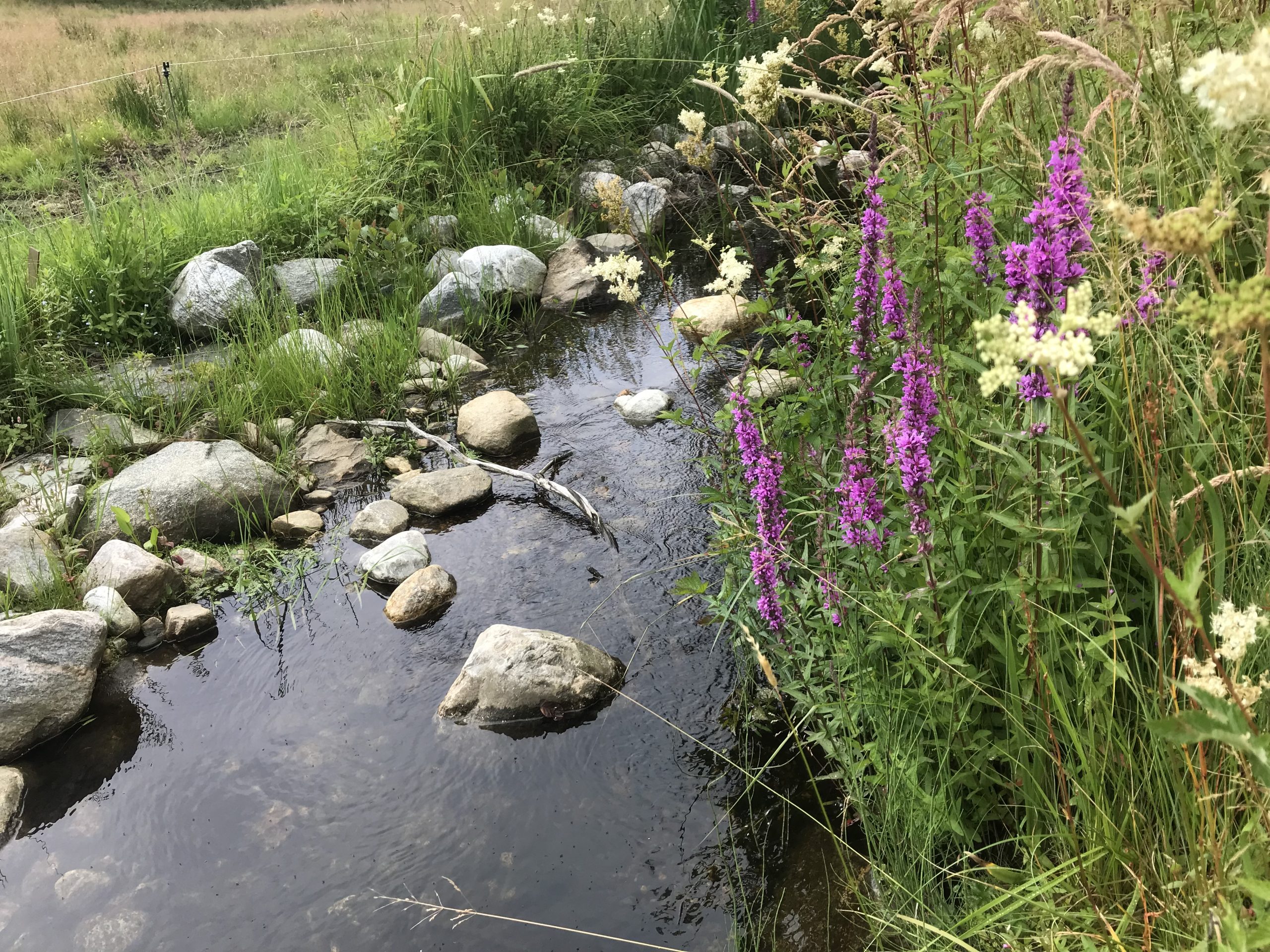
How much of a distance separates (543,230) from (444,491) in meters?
3.07

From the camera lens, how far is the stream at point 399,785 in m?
2.40

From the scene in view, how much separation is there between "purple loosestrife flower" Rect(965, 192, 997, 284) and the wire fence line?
21.6 feet

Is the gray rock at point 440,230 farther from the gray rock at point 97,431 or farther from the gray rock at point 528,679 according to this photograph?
the gray rock at point 528,679

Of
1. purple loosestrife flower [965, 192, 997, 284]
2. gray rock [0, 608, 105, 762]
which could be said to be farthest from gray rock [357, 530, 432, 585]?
purple loosestrife flower [965, 192, 997, 284]

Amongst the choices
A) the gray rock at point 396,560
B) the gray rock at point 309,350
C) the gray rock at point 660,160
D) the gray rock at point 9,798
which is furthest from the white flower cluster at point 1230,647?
the gray rock at point 660,160

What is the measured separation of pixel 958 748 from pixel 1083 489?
2.11 ft

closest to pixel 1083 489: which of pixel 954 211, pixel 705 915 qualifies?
pixel 954 211

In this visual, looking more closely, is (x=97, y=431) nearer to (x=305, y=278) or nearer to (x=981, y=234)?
(x=305, y=278)

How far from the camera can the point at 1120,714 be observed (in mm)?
1801

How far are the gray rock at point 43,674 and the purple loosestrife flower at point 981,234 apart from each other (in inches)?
131

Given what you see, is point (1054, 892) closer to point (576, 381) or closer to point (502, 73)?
point (576, 381)

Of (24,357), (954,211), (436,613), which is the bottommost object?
(436,613)

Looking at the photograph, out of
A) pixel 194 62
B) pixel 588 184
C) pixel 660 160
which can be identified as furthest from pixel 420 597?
pixel 194 62

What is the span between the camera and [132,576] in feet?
11.8
